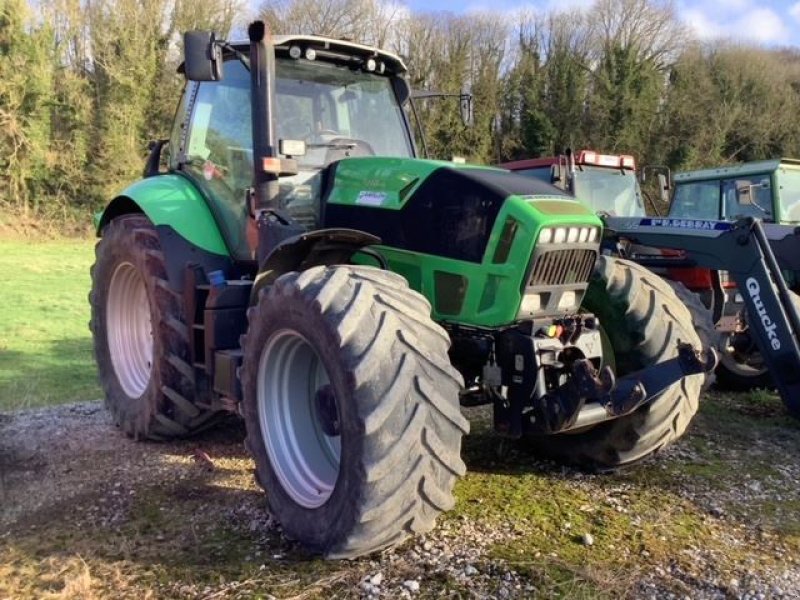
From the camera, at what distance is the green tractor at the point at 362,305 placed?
3.02 m

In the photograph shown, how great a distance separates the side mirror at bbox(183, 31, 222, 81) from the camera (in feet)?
12.8

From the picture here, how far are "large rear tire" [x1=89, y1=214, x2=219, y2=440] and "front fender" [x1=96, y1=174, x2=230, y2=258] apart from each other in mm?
162

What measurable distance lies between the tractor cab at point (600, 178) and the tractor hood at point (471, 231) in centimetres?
615

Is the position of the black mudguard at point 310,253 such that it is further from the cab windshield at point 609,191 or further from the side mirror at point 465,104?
the cab windshield at point 609,191

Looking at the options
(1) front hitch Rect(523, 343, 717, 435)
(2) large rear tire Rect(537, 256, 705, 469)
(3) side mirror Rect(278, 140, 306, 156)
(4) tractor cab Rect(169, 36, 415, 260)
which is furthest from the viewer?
(4) tractor cab Rect(169, 36, 415, 260)

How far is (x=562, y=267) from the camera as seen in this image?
3672 millimetres

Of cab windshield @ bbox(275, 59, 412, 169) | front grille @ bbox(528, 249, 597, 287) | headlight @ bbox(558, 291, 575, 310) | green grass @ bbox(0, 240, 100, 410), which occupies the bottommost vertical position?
green grass @ bbox(0, 240, 100, 410)

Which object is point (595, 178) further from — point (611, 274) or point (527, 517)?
point (527, 517)

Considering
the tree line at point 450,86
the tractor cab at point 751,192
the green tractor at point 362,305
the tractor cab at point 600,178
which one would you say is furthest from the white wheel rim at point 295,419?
the tree line at point 450,86

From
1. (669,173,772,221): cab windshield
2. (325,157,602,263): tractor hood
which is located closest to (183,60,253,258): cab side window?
(325,157,602,263): tractor hood

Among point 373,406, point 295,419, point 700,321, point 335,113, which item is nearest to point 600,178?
point 700,321

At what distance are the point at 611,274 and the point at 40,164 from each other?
23.8 meters

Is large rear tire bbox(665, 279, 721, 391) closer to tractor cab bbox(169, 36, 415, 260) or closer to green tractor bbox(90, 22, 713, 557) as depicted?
green tractor bbox(90, 22, 713, 557)

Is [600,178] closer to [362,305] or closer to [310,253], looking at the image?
[310,253]
